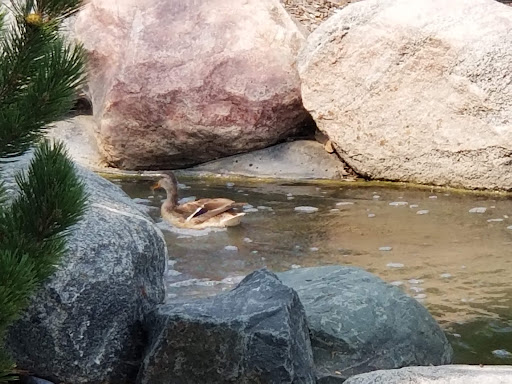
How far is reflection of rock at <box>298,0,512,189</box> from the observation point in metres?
8.33

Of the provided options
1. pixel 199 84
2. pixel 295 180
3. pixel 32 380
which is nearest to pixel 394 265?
pixel 295 180

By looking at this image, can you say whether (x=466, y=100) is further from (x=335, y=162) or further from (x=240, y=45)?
(x=240, y=45)

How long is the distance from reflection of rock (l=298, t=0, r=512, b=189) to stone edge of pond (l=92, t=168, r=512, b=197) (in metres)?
0.06

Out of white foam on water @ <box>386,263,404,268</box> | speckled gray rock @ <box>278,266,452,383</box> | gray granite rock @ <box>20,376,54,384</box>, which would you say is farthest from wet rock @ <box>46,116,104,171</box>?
gray granite rock @ <box>20,376,54,384</box>

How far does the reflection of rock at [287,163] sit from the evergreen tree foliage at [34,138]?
665 cm

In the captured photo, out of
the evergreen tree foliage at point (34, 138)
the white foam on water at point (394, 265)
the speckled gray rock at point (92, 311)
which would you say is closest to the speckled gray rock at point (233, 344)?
the speckled gray rock at point (92, 311)

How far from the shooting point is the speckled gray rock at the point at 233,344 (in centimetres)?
409

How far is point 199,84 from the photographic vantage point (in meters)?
9.29

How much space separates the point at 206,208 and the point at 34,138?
196 inches

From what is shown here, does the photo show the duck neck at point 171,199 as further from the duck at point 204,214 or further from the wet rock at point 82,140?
the wet rock at point 82,140

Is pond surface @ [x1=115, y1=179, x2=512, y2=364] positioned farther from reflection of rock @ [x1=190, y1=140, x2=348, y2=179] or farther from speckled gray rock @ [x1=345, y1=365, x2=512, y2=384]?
speckled gray rock @ [x1=345, y1=365, x2=512, y2=384]

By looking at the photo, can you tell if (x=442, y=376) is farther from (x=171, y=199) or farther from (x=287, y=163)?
(x=287, y=163)

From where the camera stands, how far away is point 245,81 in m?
9.29

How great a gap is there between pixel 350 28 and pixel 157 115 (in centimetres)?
202
